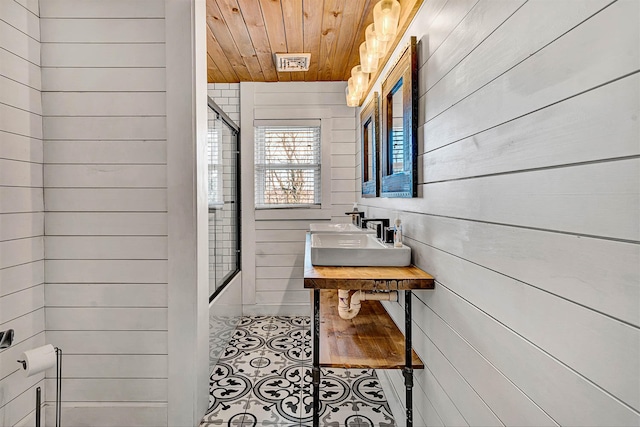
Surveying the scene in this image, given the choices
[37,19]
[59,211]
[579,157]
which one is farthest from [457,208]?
[37,19]

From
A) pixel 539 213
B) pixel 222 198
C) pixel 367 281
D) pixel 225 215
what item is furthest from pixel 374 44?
pixel 225 215

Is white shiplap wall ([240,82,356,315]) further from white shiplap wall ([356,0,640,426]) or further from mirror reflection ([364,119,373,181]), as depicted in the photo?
white shiplap wall ([356,0,640,426])

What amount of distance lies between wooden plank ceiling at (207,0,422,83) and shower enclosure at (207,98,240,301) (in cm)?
52

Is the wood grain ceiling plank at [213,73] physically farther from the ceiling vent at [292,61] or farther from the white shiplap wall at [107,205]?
the white shiplap wall at [107,205]

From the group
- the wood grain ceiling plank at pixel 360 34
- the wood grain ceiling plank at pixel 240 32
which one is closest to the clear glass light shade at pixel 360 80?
the wood grain ceiling plank at pixel 360 34

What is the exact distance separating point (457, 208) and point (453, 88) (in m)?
0.42

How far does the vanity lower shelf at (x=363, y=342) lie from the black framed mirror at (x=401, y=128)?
0.73m

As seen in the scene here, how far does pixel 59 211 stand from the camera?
177 centimetres

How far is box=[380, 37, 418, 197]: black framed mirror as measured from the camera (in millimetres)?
1602

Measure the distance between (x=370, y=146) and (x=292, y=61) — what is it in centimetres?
103

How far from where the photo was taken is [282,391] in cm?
221

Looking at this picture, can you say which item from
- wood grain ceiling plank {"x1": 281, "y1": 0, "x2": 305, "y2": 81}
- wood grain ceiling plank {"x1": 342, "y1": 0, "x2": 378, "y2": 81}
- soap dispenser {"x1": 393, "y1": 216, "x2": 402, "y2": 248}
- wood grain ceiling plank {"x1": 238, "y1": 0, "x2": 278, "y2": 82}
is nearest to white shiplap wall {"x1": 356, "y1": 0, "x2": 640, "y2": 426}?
soap dispenser {"x1": 393, "y1": 216, "x2": 402, "y2": 248}

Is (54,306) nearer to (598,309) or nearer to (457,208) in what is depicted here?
(457,208)

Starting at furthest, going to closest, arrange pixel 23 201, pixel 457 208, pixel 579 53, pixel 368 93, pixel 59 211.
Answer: pixel 368 93 < pixel 59 211 < pixel 23 201 < pixel 457 208 < pixel 579 53
